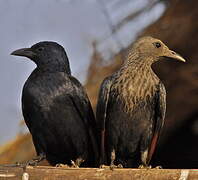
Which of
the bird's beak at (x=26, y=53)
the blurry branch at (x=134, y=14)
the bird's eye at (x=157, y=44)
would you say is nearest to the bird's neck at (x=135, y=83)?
the bird's eye at (x=157, y=44)

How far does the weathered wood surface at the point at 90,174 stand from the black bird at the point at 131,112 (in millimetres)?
473

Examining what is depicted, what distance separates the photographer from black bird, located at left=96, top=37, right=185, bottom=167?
361 cm

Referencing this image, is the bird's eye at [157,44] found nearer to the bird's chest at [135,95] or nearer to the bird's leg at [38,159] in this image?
the bird's chest at [135,95]

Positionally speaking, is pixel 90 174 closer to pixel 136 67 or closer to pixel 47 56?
pixel 136 67

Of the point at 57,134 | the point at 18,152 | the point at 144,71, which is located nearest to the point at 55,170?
the point at 57,134

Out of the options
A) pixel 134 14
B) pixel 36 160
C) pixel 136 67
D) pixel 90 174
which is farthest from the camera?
pixel 134 14

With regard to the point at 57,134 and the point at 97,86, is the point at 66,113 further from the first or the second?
the point at 97,86

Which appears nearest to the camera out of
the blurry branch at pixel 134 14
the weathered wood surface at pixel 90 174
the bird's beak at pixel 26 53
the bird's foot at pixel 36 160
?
the weathered wood surface at pixel 90 174

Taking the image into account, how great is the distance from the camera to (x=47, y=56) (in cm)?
381

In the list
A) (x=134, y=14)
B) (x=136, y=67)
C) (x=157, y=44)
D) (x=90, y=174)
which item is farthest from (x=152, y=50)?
(x=90, y=174)

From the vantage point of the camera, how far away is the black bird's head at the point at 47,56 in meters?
3.79

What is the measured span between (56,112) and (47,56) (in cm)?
37

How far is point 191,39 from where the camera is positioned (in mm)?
4484

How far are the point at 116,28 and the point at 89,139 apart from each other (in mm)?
1202
